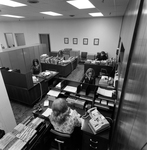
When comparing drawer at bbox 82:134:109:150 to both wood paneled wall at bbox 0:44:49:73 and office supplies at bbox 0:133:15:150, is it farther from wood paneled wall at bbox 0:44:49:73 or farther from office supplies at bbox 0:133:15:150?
wood paneled wall at bbox 0:44:49:73

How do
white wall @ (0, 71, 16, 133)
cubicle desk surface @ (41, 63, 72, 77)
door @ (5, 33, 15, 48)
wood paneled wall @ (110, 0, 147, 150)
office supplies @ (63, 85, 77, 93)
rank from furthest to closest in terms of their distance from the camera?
door @ (5, 33, 15, 48) → cubicle desk surface @ (41, 63, 72, 77) → office supplies @ (63, 85, 77, 93) → white wall @ (0, 71, 16, 133) → wood paneled wall @ (110, 0, 147, 150)

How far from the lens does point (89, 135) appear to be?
1.47 meters

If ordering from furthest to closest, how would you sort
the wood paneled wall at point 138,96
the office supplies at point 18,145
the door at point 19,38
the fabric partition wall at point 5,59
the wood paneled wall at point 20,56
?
the door at point 19,38
the wood paneled wall at point 20,56
the fabric partition wall at point 5,59
the office supplies at point 18,145
the wood paneled wall at point 138,96

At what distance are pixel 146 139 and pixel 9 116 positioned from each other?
2.28 m

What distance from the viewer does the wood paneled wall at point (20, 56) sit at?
4.25 metres

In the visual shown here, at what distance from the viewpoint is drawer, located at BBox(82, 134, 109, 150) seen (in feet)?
4.71

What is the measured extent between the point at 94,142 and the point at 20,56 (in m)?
4.83

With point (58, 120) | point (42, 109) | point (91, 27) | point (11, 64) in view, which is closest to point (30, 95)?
point (42, 109)

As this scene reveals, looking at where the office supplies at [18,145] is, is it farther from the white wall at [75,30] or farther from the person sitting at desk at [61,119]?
the white wall at [75,30]

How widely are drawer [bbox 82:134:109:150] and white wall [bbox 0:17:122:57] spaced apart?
589cm

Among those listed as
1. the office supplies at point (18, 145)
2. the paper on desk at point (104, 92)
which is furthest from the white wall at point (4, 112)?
the paper on desk at point (104, 92)

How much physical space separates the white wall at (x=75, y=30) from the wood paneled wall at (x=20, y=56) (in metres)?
2.19

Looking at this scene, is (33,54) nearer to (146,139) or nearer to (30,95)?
(30,95)

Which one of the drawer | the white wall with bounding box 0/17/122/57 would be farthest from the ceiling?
the drawer
